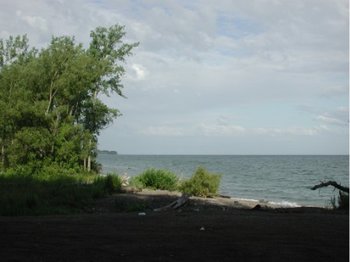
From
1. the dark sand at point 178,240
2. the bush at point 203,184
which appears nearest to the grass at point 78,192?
the bush at point 203,184

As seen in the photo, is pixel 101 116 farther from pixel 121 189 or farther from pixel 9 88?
pixel 121 189

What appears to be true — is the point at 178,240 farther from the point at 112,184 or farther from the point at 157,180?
the point at 157,180

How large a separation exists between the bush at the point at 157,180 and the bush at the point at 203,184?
306cm

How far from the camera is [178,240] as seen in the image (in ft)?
25.0

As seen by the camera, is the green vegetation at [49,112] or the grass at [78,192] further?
the green vegetation at [49,112]

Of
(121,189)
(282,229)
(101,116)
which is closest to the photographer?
(282,229)

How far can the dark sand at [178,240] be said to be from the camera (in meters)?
6.55

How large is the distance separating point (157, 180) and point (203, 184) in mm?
4473

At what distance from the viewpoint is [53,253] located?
21.8ft

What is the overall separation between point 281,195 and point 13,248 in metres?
29.7

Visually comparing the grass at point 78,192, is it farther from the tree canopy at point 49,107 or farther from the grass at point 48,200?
the tree canopy at point 49,107

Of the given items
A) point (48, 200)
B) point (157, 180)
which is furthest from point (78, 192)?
point (157, 180)

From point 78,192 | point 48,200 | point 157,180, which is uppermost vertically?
point 157,180

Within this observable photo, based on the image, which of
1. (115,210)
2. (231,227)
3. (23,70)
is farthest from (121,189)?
(23,70)
